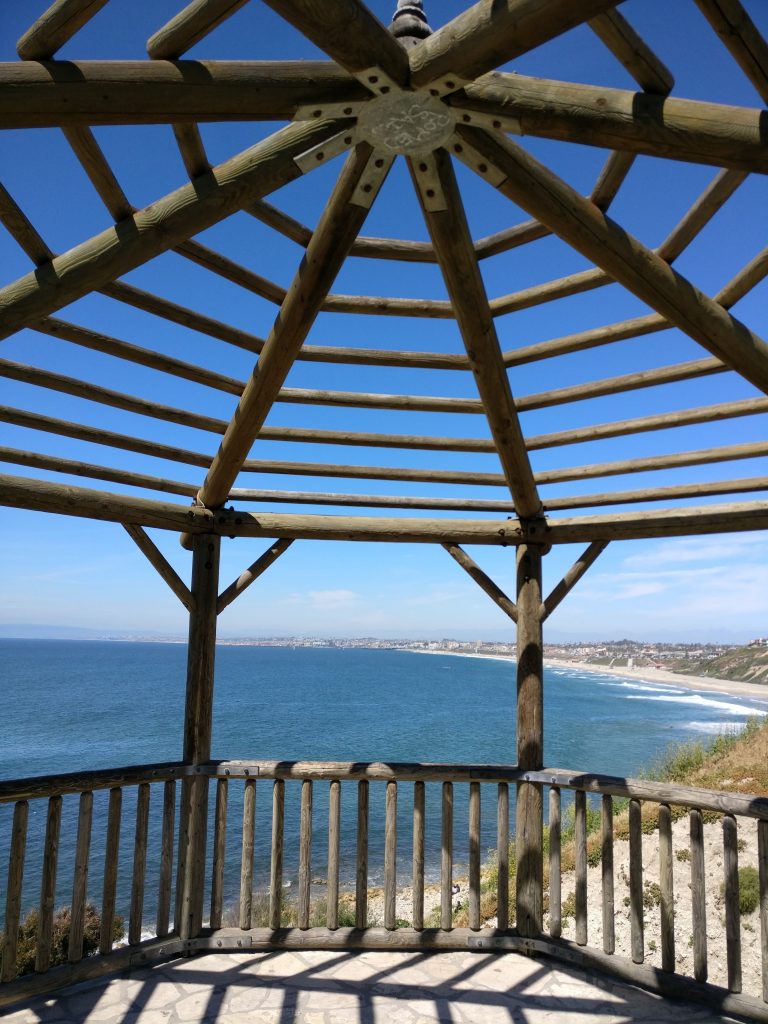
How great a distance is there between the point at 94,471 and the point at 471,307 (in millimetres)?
2534

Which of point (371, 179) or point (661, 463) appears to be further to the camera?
point (661, 463)

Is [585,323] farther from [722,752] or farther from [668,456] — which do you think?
[722,752]

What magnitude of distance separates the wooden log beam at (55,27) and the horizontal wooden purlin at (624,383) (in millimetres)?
3224

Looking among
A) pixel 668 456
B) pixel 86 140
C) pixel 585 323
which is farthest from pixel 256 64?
pixel 668 456

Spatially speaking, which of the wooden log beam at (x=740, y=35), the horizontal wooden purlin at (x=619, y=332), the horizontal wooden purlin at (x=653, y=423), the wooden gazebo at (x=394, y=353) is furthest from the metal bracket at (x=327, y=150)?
the horizontal wooden purlin at (x=653, y=423)

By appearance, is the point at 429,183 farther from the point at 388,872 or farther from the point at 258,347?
the point at 388,872

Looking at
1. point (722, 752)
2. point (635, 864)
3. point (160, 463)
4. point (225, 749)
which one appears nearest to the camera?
point (635, 864)

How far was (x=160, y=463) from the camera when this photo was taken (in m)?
5.57

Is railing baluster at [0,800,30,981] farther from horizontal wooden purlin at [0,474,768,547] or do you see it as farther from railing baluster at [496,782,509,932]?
railing baluster at [496,782,509,932]

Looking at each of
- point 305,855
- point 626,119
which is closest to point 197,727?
point 305,855

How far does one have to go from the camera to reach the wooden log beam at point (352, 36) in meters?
1.75

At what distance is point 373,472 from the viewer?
484 cm

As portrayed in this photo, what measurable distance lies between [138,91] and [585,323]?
3002 millimetres

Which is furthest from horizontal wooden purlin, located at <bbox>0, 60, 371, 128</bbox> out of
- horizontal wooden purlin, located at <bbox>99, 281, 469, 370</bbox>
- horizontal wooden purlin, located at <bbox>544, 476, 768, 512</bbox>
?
horizontal wooden purlin, located at <bbox>544, 476, 768, 512</bbox>
